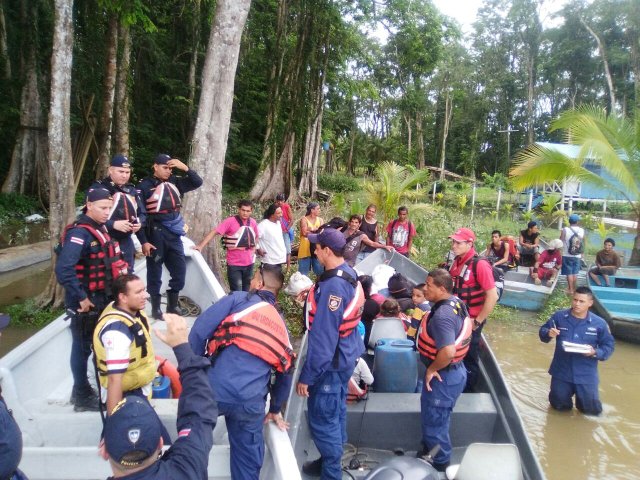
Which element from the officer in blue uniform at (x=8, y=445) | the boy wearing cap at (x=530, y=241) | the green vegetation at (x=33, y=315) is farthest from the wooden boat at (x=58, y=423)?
the boy wearing cap at (x=530, y=241)

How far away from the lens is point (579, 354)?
15.6ft

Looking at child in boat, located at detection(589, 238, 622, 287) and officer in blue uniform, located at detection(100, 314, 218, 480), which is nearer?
officer in blue uniform, located at detection(100, 314, 218, 480)

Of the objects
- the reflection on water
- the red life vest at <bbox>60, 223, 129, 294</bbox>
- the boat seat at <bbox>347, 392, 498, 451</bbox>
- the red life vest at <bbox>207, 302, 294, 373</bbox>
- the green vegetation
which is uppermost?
the red life vest at <bbox>60, 223, 129, 294</bbox>

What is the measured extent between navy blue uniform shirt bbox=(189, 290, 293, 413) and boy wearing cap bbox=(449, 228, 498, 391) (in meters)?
2.38

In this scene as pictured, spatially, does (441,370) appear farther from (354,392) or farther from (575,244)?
(575,244)

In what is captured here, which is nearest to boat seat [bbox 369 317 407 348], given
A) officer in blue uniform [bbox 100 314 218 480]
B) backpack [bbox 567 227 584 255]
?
officer in blue uniform [bbox 100 314 218 480]

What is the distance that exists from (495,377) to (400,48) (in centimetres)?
1445

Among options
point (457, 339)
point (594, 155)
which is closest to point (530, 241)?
point (594, 155)

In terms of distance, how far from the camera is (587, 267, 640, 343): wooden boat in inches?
281

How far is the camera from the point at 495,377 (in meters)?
4.05

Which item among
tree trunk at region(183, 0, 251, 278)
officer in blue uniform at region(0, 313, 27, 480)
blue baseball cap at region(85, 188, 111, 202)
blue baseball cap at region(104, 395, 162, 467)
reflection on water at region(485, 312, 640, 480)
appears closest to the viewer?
blue baseball cap at region(104, 395, 162, 467)

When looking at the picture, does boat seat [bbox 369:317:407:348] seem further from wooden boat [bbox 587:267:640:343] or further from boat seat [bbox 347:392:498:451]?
wooden boat [bbox 587:267:640:343]

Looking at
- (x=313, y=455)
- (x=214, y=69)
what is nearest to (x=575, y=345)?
(x=313, y=455)

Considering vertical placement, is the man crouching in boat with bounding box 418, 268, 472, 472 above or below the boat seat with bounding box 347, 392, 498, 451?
above
